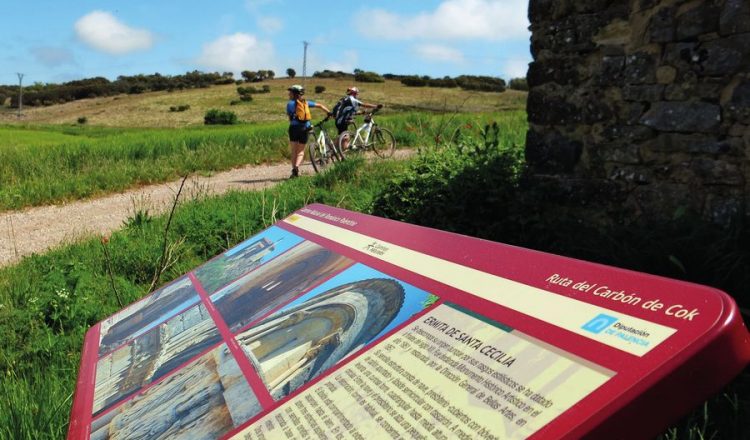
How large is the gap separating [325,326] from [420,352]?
0.39 meters

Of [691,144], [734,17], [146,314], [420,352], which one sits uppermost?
[734,17]

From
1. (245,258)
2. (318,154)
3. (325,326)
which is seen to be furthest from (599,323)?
(318,154)

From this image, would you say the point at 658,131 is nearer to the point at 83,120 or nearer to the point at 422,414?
the point at 422,414

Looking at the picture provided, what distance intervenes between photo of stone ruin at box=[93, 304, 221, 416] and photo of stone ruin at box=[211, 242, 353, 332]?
84 mm

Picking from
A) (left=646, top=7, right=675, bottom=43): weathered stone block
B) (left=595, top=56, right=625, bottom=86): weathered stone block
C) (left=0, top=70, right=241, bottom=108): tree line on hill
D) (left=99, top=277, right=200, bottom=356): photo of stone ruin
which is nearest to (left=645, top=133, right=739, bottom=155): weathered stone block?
(left=595, top=56, right=625, bottom=86): weathered stone block

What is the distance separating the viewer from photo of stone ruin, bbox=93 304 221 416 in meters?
1.83

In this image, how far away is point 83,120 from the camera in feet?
140

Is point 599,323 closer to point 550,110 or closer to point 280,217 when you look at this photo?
point 550,110

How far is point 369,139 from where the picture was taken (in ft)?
36.6

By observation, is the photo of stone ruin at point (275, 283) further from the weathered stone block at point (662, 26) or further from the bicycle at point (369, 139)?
the bicycle at point (369, 139)

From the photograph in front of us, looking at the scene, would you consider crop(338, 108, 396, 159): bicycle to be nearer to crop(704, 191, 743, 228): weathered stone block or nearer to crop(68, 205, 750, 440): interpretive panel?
crop(704, 191, 743, 228): weathered stone block

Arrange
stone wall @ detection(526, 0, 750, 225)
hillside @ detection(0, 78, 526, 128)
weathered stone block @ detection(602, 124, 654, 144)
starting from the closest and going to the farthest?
stone wall @ detection(526, 0, 750, 225), weathered stone block @ detection(602, 124, 654, 144), hillside @ detection(0, 78, 526, 128)

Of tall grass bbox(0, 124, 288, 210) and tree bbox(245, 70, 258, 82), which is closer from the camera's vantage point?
tall grass bbox(0, 124, 288, 210)

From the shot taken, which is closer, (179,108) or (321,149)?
(321,149)
